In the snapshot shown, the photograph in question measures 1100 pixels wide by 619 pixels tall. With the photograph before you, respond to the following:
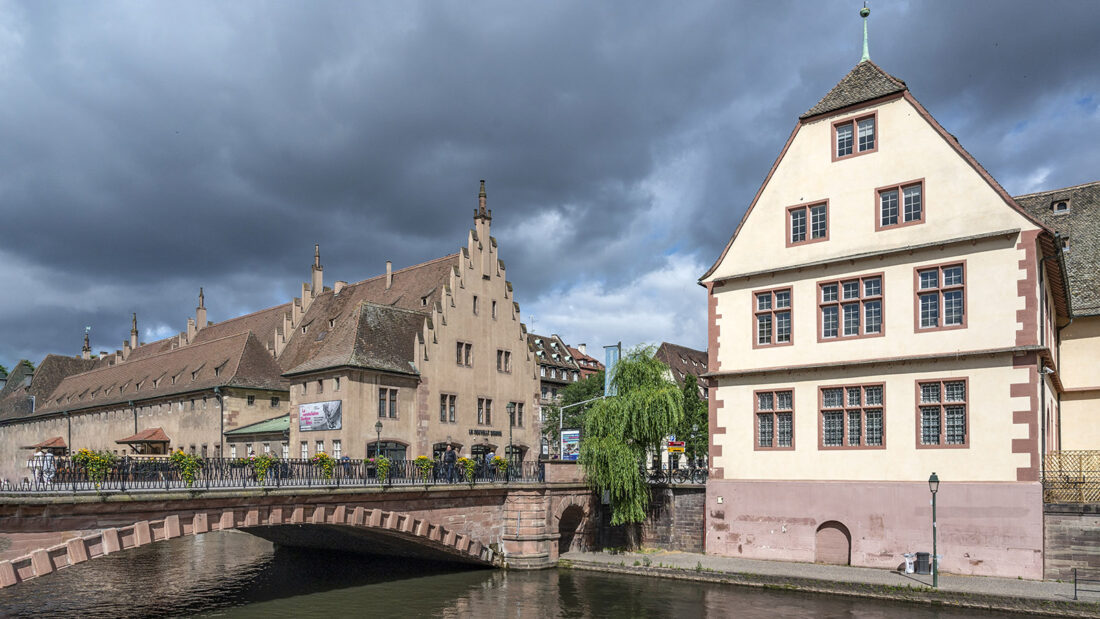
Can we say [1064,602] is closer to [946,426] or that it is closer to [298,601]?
[946,426]

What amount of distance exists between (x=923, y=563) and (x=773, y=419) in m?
6.46

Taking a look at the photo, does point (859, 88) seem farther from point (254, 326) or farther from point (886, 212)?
point (254, 326)

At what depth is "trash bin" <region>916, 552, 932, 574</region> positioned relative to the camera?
87.7ft

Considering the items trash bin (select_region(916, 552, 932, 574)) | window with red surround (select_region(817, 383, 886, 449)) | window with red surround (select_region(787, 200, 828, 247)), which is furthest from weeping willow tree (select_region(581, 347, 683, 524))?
trash bin (select_region(916, 552, 932, 574))

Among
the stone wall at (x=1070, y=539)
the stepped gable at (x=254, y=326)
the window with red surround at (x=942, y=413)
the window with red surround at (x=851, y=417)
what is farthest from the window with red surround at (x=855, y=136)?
the stepped gable at (x=254, y=326)

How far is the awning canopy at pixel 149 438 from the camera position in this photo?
172 ft

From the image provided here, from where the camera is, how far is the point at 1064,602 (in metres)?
22.0

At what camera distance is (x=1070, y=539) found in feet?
81.6

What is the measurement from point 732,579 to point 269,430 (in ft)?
93.8

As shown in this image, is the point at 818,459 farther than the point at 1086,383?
No

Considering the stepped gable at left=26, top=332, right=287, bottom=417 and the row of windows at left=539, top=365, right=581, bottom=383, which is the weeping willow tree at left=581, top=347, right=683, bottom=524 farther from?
the row of windows at left=539, top=365, right=581, bottom=383

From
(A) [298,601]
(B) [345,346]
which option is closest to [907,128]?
(A) [298,601]

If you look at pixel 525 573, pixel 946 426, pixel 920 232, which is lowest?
pixel 525 573

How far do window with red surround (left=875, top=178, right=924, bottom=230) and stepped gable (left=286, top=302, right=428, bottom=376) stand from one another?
24.3 meters
